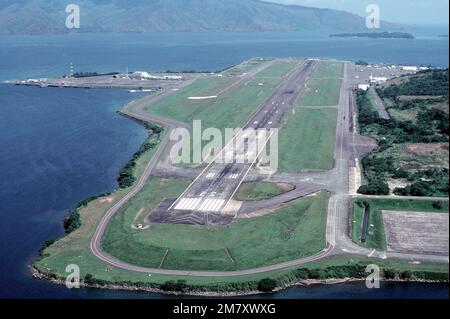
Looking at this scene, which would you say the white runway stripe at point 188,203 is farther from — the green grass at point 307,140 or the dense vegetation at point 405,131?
A: the dense vegetation at point 405,131

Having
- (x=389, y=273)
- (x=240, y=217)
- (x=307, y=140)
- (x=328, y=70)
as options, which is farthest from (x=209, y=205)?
(x=328, y=70)

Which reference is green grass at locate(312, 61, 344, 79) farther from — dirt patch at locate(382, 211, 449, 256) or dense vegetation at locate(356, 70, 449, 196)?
dirt patch at locate(382, 211, 449, 256)

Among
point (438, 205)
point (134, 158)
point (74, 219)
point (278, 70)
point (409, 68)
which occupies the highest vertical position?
point (409, 68)

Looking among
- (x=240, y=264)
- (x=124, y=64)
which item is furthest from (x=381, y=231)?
(x=124, y=64)

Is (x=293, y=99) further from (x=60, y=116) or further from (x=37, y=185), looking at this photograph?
(x=37, y=185)

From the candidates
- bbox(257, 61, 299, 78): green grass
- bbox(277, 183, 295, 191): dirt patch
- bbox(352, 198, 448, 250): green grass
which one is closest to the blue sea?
bbox(352, 198, 448, 250): green grass

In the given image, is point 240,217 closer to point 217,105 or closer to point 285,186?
point 285,186
